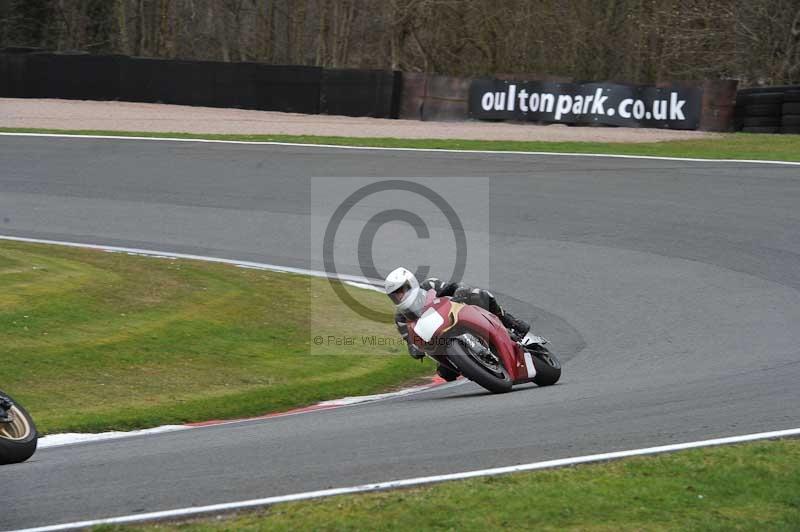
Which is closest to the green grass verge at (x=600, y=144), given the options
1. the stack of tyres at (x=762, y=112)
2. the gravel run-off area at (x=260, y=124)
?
the stack of tyres at (x=762, y=112)

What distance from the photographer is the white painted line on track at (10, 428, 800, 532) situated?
570cm

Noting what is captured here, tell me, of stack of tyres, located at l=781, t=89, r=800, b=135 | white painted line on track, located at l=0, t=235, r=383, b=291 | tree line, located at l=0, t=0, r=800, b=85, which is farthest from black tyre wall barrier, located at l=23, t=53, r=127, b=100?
stack of tyres, located at l=781, t=89, r=800, b=135

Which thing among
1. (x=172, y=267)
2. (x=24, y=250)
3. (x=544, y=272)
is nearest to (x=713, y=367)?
(x=544, y=272)

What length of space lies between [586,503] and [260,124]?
23.2 metres

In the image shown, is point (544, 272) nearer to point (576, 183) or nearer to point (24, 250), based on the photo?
point (576, 183)

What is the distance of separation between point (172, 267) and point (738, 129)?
17.0 meters

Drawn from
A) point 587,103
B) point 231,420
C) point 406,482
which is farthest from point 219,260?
point 587,103

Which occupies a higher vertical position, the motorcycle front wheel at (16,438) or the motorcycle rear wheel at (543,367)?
the motorcycle front wheel at (16,438)

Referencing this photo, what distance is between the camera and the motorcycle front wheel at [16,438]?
622 cm

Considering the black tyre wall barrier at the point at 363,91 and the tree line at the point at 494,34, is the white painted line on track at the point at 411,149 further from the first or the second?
the tree line at the point at 494,34

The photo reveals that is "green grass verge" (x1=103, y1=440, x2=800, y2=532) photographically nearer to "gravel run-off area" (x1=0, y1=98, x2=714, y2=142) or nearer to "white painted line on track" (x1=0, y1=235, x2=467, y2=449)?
"white painted line on track" (x1=0, y1=235, x2=467, y2=449)

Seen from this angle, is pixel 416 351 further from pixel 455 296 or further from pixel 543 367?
pixel 543 367

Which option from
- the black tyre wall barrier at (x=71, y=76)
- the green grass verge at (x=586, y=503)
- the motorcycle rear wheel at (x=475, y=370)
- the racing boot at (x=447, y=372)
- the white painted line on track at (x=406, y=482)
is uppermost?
the black tyre wall barrier at (x=71, y=76)

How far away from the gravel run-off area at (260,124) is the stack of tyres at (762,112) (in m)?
1.10
